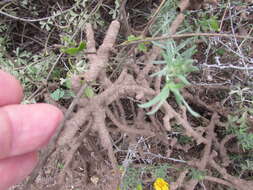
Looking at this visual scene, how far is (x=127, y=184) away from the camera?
181 centimetres

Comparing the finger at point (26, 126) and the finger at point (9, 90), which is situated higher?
the finger at point (9, 90)

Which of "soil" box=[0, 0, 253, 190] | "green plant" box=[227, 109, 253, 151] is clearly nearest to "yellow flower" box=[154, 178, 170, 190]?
"soil" box=[0, 0, 253, 190]

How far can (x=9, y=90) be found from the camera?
1.45 m

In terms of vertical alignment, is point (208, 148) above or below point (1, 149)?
below

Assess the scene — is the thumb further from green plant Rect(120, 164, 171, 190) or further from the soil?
green plant Rect(120, 164, 171, 190)

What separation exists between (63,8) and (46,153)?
138 cm

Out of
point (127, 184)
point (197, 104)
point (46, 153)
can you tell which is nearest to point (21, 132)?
point (46, 153)

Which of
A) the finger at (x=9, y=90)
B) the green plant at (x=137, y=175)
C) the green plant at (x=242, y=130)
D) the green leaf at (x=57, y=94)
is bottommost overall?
the green plant at (x=137, y=175)

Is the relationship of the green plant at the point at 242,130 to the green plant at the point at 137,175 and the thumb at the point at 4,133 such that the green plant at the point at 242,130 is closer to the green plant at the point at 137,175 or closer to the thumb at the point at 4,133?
the green plant at the point at 137,175

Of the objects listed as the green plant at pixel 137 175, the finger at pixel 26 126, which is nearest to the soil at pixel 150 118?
the green plant at pixel 137 175

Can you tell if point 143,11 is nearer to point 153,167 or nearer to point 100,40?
point 100,40

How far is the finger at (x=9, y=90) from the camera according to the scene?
1413 mm

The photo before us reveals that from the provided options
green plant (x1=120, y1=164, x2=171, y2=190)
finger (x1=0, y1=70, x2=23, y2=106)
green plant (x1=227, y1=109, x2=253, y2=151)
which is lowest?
green plant (x1=120, y1=164, x2=171, y2=190)

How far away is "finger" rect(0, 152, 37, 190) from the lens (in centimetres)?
160
